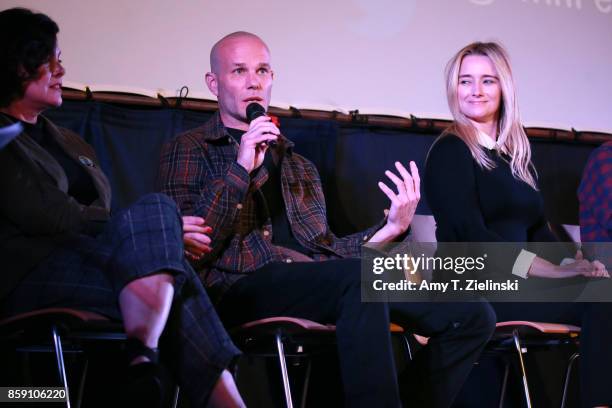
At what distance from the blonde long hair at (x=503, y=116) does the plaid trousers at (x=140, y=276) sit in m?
1.16

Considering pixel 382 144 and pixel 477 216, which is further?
pixel 382 144

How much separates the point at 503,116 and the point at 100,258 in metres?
1.48

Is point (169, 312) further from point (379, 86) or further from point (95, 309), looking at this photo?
point (379, 86)

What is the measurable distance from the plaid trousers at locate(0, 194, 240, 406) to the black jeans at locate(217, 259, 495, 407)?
0.30m

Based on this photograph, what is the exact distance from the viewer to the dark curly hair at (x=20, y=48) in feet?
5.99

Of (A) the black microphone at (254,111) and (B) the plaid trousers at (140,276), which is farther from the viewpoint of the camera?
(A) the black microphone at (254,111)

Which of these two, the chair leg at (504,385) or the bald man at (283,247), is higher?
the bald man at (283,247)

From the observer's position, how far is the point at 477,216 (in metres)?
2.34

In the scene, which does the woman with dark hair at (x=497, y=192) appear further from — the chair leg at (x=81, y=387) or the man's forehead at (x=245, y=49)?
the chair leg at (x=81, y=387)

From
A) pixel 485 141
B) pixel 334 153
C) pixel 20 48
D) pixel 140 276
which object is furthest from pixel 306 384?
pixel 20 48

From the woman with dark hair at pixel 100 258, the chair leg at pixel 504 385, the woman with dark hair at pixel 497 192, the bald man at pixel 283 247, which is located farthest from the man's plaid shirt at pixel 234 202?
the chair leg at pixel 504 385

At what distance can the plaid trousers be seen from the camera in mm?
1588

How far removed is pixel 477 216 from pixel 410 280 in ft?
0.90

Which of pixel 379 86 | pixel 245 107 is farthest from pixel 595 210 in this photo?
pixel 245 107
